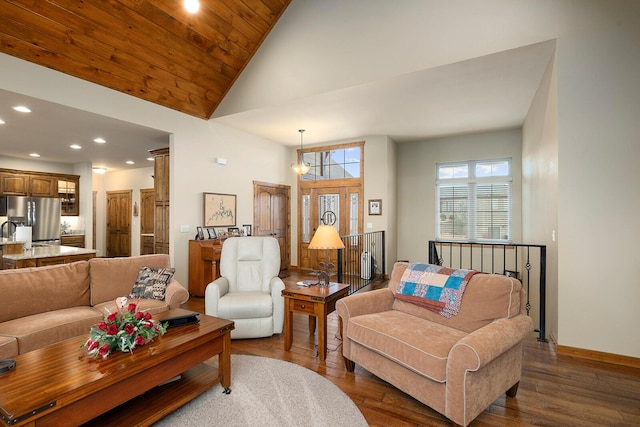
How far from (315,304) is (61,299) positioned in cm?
246

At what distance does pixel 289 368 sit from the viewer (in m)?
2.70

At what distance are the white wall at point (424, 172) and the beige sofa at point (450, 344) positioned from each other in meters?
4.39

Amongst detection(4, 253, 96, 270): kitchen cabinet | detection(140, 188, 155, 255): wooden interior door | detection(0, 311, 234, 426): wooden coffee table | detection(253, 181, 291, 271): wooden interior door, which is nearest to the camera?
detection(0, 311, 234, 426): wooden coffee table

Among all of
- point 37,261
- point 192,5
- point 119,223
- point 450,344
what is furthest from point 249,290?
point 119,223

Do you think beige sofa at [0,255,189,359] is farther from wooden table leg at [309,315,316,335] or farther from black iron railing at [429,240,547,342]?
black iron railing at [429,240,547,342]

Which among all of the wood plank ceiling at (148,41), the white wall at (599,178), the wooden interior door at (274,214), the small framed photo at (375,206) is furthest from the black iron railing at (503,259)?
the wood plank ceiling at (148,41)

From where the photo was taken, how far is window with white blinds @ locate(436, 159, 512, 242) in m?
6.20

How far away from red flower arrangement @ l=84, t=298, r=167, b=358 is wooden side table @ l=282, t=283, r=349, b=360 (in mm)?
1321

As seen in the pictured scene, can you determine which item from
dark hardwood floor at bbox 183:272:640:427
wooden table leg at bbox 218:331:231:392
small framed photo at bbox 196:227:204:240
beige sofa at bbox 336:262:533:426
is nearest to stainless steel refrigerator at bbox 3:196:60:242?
small framed photo at bbox 196:227:204:240

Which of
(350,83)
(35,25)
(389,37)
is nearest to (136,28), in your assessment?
(35,25)

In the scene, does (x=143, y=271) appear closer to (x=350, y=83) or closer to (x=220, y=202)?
(x=220, y=202)

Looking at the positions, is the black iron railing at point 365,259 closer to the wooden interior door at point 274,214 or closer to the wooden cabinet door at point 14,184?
the wooden interior door at point 274,214

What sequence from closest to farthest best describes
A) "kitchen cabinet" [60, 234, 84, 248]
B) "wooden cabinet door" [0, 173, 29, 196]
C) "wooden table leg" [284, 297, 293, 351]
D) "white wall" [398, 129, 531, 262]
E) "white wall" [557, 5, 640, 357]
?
"white wall" [557, 5, 640, 357], "wooden table leg" [284, 297, 293, 351], "white wall" [398, 129, 531, 262], "wooden cabinet door" [0, 173, 29, 196], "kitchen cabinet" [60, 234, 84, 248]

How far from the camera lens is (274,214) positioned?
282 inches
